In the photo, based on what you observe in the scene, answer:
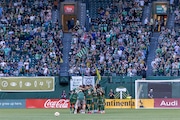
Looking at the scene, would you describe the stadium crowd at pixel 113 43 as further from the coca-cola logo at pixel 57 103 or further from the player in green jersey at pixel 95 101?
the player in green jersey at pixel 95 101

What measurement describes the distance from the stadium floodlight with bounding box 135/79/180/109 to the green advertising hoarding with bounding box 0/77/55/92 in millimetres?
7001

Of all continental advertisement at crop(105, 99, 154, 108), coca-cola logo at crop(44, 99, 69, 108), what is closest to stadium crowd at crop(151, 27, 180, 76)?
continental advertisement at crop(105, 99, 154, 108)

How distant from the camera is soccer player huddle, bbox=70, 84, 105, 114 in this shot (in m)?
42.6

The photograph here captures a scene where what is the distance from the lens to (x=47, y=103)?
2128 inches

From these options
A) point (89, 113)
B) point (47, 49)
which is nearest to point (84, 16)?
point (47, 49)

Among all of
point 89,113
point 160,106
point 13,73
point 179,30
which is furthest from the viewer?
point 179,30

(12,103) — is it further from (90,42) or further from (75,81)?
(90,42)

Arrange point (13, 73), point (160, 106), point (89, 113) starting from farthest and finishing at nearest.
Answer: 1. point (13, 73)
2. point (160, 106)
3. point (89, 113)

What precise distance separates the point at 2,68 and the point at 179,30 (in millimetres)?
15315

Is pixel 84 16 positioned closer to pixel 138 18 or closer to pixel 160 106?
pixel 138 18

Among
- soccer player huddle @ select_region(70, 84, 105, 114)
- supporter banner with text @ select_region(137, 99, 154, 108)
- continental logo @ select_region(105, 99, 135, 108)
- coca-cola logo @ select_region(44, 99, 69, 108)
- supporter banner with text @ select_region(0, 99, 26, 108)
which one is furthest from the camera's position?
supporter banner with text @ select_region(0, 99, 26, 108)

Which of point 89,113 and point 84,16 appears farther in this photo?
point 84,16

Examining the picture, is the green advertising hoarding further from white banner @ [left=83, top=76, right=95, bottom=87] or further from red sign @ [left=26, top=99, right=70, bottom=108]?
white banner @ [left=83, top=76, right=95, bottom=87]

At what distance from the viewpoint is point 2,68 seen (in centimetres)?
5622
